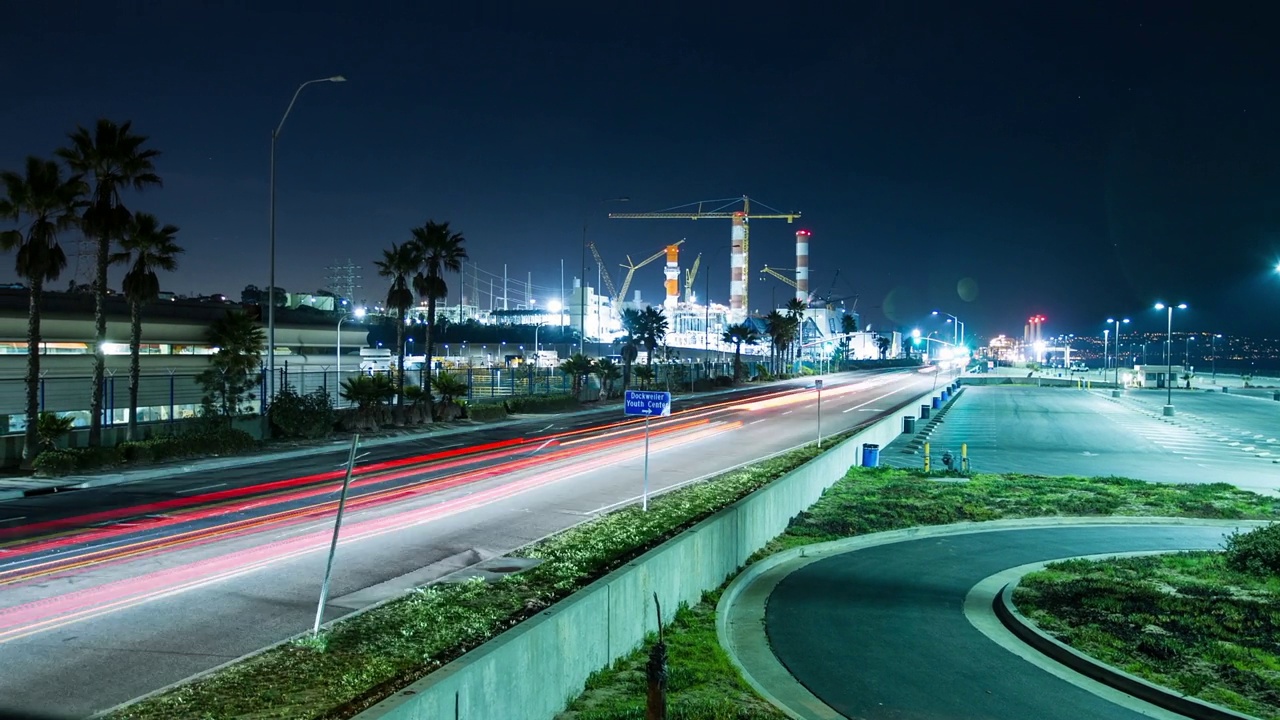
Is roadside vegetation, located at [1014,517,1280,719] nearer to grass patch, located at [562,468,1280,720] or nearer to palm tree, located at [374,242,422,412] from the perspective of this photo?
grass patch, located at [562,468,1280,720]

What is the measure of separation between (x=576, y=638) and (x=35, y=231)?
79.1 feet

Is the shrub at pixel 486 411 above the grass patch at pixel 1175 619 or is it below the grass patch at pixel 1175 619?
above

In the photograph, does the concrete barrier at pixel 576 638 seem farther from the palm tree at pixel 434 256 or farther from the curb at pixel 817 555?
the palm tree at pixel 434 256

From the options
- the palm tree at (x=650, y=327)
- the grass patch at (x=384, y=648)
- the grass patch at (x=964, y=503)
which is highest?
the palm tree at (x=650, y=327)

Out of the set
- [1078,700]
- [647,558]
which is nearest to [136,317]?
[647,558]

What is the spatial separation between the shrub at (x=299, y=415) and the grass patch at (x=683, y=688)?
2575 cm

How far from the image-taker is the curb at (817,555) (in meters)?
9.39

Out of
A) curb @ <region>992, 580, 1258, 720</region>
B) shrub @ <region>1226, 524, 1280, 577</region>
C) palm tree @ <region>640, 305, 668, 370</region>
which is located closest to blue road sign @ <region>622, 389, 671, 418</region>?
curb @ <region>992, 580, 1258, 720</region>

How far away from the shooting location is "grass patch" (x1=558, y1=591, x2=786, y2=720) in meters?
8.16

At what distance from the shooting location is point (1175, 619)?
39.7 ft

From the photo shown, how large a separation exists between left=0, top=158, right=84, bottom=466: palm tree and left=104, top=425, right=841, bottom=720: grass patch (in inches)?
721

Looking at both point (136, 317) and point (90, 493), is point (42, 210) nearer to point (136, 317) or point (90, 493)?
point (136, 317)

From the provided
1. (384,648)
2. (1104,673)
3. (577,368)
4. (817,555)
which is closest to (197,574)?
(384,648)

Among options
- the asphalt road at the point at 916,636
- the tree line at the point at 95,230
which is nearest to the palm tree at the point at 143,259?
the tree line at the point at 95,230
